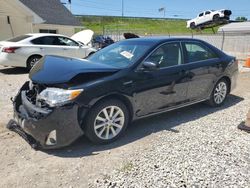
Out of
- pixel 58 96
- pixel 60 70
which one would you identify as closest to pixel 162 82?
pixel 60 70

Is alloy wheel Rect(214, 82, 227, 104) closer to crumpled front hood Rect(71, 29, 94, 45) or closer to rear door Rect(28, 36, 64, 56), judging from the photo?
rear door Rect(28, 36, 64, 56)

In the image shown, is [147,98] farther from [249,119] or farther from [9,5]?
[9,5]

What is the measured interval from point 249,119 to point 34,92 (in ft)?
11.3

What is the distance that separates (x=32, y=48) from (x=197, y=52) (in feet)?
21.8

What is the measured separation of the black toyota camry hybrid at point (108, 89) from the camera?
11.1 ft

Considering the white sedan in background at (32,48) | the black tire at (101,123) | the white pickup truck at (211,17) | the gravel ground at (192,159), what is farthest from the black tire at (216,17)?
the black tire at (101,123)

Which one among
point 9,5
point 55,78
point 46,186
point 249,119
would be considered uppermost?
point 9,5

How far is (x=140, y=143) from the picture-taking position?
12.7 ft

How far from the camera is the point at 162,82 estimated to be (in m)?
4.34

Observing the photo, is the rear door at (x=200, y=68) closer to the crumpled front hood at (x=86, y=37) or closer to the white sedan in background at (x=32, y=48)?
the white sedan in background at (x=32, y=48)

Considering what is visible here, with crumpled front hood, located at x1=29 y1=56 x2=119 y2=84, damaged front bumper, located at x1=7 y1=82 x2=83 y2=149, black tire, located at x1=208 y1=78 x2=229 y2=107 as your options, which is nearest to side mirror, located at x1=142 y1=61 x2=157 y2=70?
crumpled front hood, located at x1=29 y1=56 x2=119 y2=84

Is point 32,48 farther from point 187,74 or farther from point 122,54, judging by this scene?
point 187,74

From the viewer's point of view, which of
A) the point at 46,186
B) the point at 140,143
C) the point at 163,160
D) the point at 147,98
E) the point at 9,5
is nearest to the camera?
the point at 46,186

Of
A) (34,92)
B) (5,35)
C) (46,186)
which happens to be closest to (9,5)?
(5,35)
